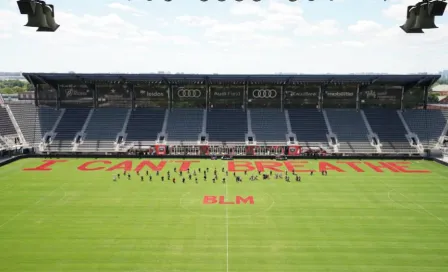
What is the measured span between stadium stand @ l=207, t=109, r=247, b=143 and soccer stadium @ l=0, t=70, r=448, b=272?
12.8 inches

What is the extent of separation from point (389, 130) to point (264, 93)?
2420 cm

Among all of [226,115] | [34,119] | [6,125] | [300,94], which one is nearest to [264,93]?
[300,94]

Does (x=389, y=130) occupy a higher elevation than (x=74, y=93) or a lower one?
lower

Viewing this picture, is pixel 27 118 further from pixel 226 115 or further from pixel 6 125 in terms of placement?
pixel 226 115

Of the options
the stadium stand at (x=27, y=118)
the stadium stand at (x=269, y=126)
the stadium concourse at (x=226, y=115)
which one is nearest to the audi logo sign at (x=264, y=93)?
the stadium concourse at (x=226, y=115)

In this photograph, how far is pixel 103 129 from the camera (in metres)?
64.0

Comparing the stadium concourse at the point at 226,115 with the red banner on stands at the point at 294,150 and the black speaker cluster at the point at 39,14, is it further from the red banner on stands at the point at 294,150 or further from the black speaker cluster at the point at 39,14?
the black speaker cluster at the point at 39,14

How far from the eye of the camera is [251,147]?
59.3 meters

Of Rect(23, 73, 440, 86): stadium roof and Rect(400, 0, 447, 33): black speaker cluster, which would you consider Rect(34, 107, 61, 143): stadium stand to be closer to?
Rect(23, 73, 440, 86): stadium roof

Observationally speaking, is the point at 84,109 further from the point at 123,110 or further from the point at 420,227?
the point at 420,227

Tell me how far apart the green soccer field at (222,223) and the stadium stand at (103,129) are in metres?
14.7

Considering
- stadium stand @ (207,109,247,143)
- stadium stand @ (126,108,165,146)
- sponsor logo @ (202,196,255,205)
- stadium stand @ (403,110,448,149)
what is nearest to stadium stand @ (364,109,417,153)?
stadium stand @ (403,110,448,149)

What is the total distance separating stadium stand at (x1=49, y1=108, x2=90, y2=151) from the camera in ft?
198

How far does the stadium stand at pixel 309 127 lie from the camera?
61.3 meters
